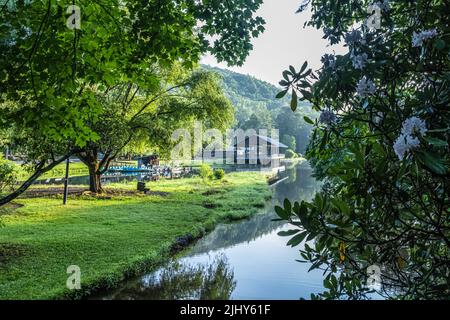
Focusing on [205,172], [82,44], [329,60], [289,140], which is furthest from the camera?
[289,140]

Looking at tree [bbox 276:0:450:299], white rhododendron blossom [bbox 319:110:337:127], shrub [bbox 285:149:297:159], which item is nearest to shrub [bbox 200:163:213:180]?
tree [bbox 276:0:450:299]

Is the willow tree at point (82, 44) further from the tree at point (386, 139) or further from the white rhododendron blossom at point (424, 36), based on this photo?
the white rhododendron blossom at point (424, 36)

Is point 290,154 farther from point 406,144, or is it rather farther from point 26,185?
point 406,144

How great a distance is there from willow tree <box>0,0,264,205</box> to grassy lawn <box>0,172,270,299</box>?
2.88 meters

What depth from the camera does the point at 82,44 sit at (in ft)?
9.67

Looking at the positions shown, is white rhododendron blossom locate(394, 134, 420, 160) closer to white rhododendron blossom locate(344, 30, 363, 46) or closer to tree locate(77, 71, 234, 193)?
white rhododendron blossom locate(344, 30, 363, 46)

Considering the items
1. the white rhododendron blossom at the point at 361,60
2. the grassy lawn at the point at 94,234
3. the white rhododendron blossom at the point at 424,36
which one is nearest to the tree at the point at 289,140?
the grassy lawn at the point at 94,234

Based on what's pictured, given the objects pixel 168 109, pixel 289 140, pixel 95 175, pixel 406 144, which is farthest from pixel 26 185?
pixel 289 140

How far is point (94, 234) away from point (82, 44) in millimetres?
5943

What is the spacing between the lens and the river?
5465mm

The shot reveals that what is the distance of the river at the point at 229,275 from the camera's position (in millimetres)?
5465

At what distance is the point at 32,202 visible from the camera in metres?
11.8
